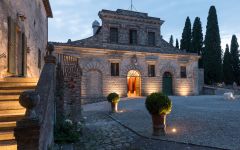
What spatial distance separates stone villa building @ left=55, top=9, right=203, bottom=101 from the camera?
85.6ft

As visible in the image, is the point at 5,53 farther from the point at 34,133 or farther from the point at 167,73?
the point at 167,73

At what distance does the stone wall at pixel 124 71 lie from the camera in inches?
1019

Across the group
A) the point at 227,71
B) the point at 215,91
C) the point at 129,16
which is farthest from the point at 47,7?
the point at 227,71

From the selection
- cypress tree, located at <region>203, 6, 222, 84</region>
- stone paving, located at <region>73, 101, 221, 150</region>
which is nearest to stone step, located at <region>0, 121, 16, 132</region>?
stone paving, located at <region>73, 101, 221, 150</region>

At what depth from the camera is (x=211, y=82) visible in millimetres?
38062

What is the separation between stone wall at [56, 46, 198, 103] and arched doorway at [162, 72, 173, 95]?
387mm

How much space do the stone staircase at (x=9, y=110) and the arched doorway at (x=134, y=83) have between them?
20.1 metres

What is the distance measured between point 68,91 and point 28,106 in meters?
7.65

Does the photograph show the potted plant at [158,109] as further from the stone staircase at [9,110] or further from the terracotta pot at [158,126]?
the stone staircase at [9,110]

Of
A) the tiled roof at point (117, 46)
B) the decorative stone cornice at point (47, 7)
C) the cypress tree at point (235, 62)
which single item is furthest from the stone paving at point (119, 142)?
the cypress tree at point (235, 62)

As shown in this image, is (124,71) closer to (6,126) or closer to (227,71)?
(227,71)

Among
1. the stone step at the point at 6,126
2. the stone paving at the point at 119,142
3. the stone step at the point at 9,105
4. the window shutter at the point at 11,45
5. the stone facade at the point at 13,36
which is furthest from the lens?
the window shutter at the point at 11,45

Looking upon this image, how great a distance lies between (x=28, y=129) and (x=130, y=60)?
24.4 meters

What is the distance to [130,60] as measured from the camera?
27.9 meters
